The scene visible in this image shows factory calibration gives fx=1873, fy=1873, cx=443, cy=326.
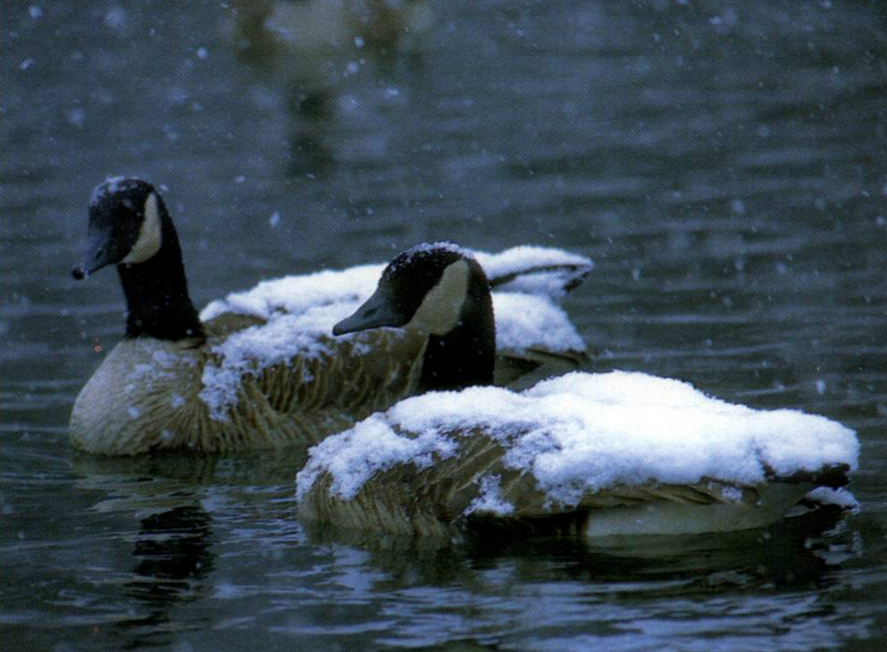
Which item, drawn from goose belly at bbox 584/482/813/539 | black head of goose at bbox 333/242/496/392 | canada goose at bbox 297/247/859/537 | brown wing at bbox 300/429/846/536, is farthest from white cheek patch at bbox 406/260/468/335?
goose belly at bbox 584/482/813/539

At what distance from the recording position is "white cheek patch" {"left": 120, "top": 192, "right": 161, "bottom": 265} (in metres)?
10.8

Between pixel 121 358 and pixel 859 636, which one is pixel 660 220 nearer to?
pixel 121 358

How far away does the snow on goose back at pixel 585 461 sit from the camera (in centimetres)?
728

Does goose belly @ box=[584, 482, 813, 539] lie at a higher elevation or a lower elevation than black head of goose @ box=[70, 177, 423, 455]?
lower

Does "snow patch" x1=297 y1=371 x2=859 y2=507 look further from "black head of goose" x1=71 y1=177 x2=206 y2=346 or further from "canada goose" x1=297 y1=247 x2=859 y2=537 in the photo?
"black head of goose" x1=71 y1=177 x2=206 y2=346

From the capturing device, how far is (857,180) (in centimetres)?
1631

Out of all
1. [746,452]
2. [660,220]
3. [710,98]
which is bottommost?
[746,452]

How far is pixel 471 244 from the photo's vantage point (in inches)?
596

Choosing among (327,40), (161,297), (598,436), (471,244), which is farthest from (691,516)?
→ (327,40)

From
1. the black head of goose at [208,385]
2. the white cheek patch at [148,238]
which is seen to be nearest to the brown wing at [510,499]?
the black head of goose at [208,385]

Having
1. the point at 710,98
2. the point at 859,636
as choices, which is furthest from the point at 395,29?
the point at 859,636

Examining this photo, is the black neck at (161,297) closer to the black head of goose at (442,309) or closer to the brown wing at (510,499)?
the black head of goose at (442,309)

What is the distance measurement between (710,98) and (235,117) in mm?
5712

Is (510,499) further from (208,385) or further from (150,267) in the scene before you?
(150,267)
